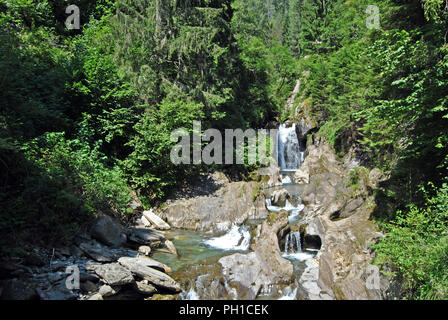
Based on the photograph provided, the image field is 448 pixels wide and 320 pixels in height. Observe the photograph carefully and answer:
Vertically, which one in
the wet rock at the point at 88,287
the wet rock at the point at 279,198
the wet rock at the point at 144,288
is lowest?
the wet rock at the point at 144,288

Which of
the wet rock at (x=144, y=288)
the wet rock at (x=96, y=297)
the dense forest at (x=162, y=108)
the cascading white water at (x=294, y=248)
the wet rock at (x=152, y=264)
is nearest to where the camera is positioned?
the wet rock at (x=96, y=297)

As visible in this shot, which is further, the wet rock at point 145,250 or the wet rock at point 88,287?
the wet rock at point 145,250

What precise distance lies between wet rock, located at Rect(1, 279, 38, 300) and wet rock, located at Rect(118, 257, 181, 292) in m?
2.05

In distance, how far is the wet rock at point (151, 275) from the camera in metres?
6.48

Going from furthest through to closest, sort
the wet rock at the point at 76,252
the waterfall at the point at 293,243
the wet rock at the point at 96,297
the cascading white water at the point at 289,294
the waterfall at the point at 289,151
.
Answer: the waterfall at the point at 289,151
the waterfall at the point at 293,243
the cascading white water at the point at 289,294
the wet rock at the point at 76,252
the wet rock at the point at 96,297

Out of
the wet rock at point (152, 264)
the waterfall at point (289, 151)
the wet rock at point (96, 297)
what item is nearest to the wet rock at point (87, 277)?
the wet rock at point (96, 297)

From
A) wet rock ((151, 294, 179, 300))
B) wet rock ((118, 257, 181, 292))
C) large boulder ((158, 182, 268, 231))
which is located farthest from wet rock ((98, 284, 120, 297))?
large boulder ((158, 182, 268, 231))

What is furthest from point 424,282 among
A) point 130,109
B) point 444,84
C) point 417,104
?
point 130,109

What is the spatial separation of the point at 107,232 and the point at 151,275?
2.23 meters

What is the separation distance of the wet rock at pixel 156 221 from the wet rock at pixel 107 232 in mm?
2811

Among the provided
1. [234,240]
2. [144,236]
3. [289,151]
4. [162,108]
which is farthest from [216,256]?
[289,151]

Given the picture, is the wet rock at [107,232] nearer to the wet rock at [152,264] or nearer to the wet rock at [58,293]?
the wet rock at [152,264]

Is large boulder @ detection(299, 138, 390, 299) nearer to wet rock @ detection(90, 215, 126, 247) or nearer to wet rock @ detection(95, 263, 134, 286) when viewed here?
wet rock @ detection(95, 263, 134, 286)
